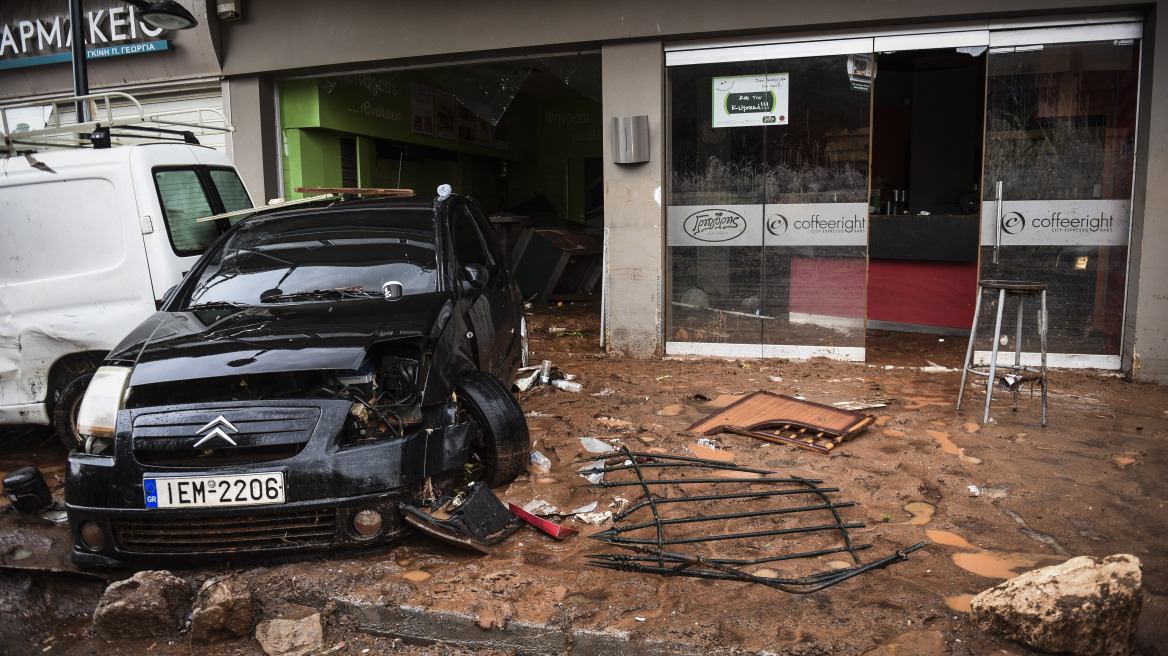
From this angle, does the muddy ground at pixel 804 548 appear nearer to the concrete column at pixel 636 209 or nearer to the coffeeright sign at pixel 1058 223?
the coffeeright sign at pixel 1058 223

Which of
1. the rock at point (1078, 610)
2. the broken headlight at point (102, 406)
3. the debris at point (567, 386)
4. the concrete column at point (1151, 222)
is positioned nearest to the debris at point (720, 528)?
the rock at point (1078, 610)

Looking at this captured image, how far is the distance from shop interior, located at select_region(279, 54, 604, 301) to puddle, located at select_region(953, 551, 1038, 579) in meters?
6.55

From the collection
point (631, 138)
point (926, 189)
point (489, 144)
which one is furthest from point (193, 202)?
point (926, 189)

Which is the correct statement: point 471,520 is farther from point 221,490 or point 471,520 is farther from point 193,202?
point 193,202

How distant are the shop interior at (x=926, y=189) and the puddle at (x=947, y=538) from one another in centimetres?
534

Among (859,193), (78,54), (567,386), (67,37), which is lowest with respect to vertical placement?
(567,386)

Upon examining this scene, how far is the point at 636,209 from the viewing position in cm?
818

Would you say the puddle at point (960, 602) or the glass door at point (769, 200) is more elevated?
the glass door at point (769, 200)

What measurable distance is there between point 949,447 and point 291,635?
407cm

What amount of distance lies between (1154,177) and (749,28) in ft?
12.2

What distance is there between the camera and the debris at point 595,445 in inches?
204

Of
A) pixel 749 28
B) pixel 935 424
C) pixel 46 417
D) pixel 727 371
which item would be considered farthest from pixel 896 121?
pixel 46 417

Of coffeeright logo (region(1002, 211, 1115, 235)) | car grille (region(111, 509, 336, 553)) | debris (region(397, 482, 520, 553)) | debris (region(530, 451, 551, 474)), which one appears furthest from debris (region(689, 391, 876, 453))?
coffeeright logo (region(1002, 211, 1115, 235))

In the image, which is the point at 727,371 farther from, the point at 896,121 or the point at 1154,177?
the point at 896,121
